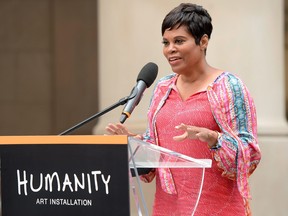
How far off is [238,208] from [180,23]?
2.62 ft

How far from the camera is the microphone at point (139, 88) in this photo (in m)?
3.04

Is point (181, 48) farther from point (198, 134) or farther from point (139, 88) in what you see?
point (198, 134)

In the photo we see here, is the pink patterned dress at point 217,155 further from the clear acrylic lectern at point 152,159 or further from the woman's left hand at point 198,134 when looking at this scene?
the clear acrylic lectern at point 152,159

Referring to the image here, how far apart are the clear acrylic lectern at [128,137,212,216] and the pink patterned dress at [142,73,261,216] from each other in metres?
0.19

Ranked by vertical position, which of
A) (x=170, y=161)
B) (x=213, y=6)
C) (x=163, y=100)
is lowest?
(x=170, y=161)

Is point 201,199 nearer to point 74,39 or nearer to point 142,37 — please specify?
point 142,37

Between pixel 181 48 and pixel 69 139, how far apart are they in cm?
73

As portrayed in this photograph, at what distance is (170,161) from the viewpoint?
2953 mm

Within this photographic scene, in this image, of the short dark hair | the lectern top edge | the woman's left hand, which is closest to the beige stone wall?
the short dark hair

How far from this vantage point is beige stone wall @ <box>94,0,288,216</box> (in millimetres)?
6172

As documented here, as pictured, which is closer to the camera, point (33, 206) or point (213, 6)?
point (33, 206)

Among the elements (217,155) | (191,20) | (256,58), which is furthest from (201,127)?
(256,58)

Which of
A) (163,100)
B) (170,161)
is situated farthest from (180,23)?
(170,161)

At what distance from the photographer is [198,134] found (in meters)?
2.97
